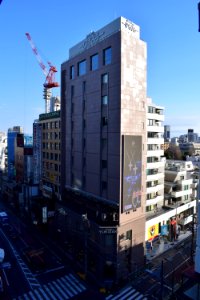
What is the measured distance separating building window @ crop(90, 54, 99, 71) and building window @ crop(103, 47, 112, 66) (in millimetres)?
2144

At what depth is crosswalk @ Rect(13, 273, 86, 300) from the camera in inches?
1440

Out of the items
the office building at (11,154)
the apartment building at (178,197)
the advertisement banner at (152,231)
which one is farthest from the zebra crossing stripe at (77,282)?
the office building at (11,154)

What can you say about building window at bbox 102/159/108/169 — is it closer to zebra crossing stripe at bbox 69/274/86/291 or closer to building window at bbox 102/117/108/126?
building window at bbox 102/117/108/126

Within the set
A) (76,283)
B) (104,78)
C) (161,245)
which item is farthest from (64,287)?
(104,78)

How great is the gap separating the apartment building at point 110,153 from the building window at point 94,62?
0.10m

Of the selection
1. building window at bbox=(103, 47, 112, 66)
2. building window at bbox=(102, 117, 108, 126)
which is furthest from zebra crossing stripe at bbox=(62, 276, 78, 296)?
building window at bbox=(103, 47, 112, 66)

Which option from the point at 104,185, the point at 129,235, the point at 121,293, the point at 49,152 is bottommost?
the point at 121,293

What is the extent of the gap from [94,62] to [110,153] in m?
18.6

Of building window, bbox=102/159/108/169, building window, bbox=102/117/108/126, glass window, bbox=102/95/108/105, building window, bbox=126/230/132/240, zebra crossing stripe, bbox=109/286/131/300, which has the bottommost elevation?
zebra crossing stripe, bbox=109/286/131/300

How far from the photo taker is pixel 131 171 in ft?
142

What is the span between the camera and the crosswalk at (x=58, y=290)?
36581 millimetres

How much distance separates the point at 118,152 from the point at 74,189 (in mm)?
17640

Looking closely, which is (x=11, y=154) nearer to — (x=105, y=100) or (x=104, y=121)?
(x=104, y=121)

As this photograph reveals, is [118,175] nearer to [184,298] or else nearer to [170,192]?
[184,298]
